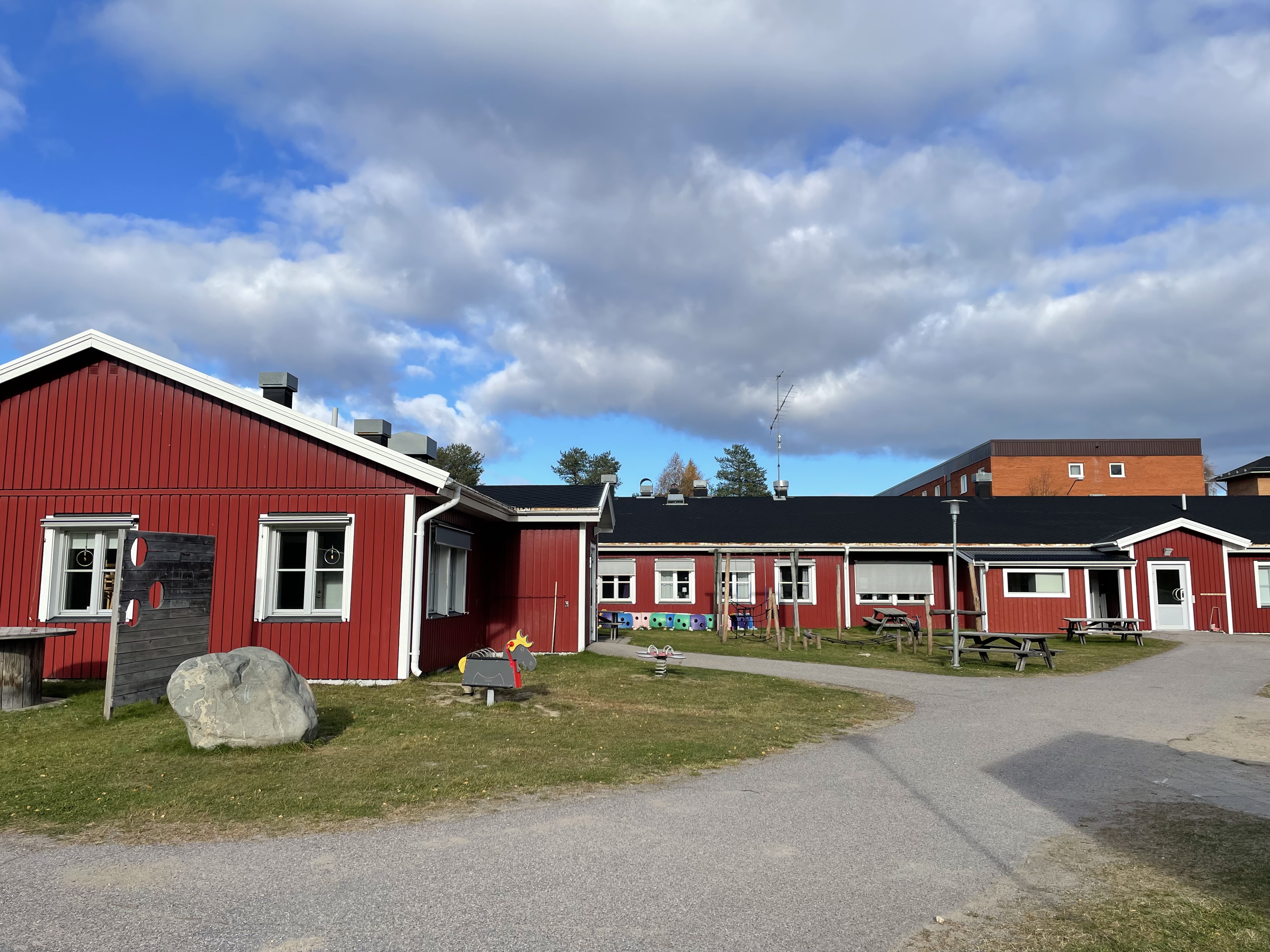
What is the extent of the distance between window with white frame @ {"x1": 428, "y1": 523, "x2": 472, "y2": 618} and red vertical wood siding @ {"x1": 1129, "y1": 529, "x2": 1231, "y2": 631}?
2201cm

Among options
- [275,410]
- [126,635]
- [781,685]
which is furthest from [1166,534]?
[126,635]

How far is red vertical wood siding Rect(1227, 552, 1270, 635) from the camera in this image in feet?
88.7

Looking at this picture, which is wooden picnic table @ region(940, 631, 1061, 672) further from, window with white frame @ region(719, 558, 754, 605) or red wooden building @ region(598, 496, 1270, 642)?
window with white frame @ region(719, 558, 754, 605)

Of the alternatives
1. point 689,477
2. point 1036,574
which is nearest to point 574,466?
point 689,477

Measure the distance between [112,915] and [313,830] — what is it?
5.34 ft

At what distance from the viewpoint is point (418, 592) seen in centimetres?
1373

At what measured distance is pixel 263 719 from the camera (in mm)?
8523

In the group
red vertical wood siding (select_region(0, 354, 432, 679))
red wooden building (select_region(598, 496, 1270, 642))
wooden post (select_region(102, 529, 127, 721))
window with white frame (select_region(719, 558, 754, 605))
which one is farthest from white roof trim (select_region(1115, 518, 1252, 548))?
wooden post (select_region(102, 529, 127, 721))

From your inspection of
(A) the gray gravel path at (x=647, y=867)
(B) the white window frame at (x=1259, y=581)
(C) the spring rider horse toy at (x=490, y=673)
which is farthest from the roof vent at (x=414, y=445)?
(B) the white window frame at (x=1259, y=581)

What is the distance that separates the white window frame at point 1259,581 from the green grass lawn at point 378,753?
21.2 m

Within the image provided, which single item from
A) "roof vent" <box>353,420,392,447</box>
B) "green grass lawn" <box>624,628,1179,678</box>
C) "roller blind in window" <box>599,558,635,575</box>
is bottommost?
"green grass lawn" <box>624,628,1179,678</box>

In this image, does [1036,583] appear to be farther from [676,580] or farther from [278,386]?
[278,386]

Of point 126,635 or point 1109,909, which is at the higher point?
point 126,635

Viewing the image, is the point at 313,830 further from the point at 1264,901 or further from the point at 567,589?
the point at 567,589
